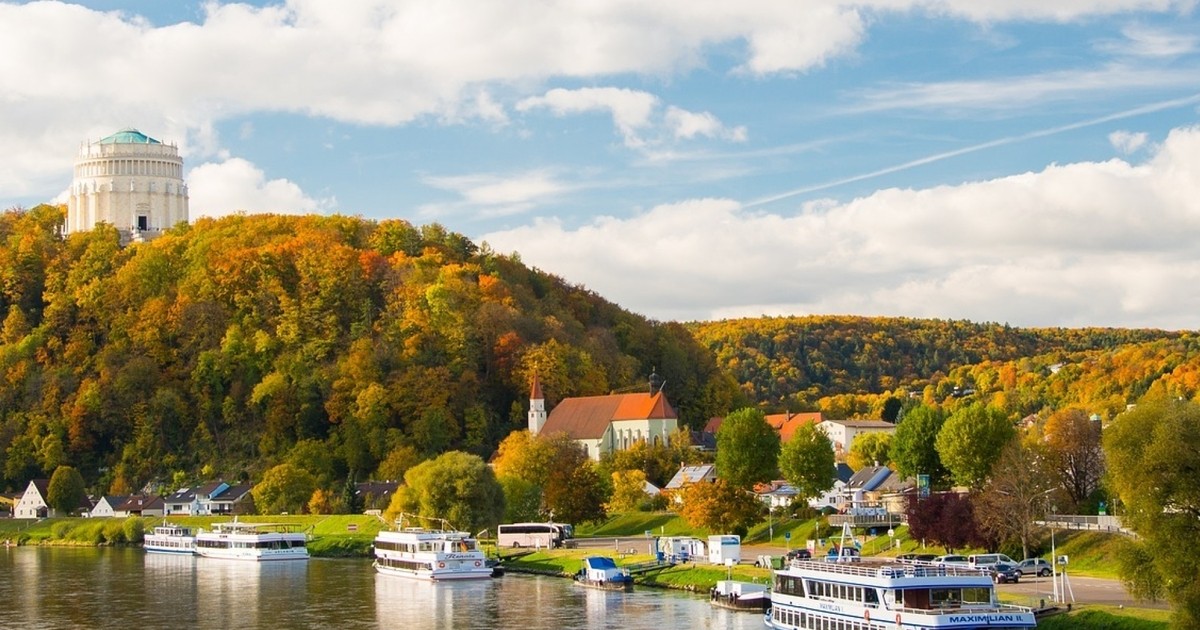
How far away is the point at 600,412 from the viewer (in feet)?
443

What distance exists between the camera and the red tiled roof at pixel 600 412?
132000 mm

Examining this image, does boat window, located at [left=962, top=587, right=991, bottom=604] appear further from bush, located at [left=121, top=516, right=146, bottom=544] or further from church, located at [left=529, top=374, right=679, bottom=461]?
bush, located at [left=121, top=516, right=146, bottom=544]

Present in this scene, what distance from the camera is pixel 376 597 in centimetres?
7212

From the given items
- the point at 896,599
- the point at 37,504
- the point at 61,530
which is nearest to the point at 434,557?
the point at 896,599

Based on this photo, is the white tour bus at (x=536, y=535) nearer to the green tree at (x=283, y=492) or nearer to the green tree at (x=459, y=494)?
the green tree at (x=459, y=494)

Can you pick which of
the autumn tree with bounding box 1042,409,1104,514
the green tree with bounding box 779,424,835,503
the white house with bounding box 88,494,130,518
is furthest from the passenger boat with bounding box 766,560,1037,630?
the white house with bounding box 88,494,130,518

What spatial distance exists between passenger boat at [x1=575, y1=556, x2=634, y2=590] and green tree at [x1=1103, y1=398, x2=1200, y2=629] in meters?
28.0

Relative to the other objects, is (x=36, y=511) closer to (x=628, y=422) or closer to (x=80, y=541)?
(x=80, y=541)

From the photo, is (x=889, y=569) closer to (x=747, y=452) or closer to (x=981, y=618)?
(x=981, y=618)

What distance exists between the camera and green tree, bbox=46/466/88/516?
5079 inches

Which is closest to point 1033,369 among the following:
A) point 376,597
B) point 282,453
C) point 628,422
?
point 628,422

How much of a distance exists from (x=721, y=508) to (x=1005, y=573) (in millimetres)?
23452

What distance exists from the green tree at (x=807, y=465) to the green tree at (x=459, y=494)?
1654 cm

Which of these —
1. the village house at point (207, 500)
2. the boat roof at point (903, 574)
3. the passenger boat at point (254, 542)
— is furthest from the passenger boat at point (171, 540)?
the boat roof at point (903, 574)
